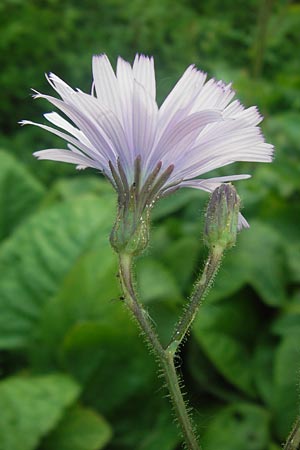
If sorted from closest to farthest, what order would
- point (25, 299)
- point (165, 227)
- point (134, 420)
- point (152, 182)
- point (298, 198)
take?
point (152, 182) → point (134, 420) → point (25, 299) → point (165, 227) → point (298, 198)

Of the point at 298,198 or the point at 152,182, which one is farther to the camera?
the point at 298,198

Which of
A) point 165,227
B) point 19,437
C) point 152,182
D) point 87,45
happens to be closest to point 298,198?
point 165,227

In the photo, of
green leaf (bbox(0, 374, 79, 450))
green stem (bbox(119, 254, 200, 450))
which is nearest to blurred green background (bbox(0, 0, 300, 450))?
green leaf (bbox(0, 374, 79, 450))

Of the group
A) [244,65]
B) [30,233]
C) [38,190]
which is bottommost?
[30,233]

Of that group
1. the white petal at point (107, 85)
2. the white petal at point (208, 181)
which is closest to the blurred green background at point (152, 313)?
the white petal at point (208, 181)

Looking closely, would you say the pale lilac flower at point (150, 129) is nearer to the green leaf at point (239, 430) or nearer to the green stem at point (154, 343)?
the green stem at point (154, 343)

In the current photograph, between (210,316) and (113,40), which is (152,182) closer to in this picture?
(210,316)

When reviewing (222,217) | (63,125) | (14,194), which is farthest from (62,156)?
(14,194)
